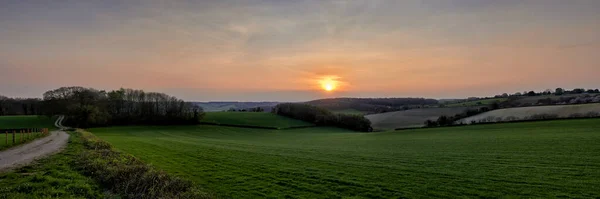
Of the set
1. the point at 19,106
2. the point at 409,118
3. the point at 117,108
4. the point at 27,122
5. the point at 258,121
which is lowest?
the point at 409,118

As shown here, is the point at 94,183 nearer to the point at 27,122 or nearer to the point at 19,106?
the point at 27,122

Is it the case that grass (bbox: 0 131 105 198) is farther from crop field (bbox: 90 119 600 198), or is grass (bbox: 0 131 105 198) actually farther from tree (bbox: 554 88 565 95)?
tree (bbox: 554 88 565 95)

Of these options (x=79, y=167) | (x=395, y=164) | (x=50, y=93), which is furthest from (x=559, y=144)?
(x=50, y=93)

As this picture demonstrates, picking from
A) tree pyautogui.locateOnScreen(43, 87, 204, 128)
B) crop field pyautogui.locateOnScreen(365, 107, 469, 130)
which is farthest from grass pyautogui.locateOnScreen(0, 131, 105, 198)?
crop field pyautogui.locateOnScreen(365, 107, 469, 130)

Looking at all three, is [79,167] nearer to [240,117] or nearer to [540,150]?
[540,150]

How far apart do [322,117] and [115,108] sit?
59.7 m

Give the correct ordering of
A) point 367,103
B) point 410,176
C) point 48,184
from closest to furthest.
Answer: point 48,184 → point 410,176 → point 367,103

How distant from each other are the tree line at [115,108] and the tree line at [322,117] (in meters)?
30.3

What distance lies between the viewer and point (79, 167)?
51.3 feet

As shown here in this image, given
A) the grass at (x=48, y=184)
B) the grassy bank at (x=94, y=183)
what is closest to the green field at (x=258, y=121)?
the grass at (x=48, y=184)

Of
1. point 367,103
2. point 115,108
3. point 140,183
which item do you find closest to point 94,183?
point 140,183

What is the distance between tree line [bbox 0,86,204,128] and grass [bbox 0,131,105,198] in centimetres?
7263

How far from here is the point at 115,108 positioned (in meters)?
92.6

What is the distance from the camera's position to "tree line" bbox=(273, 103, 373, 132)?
92.2 m
